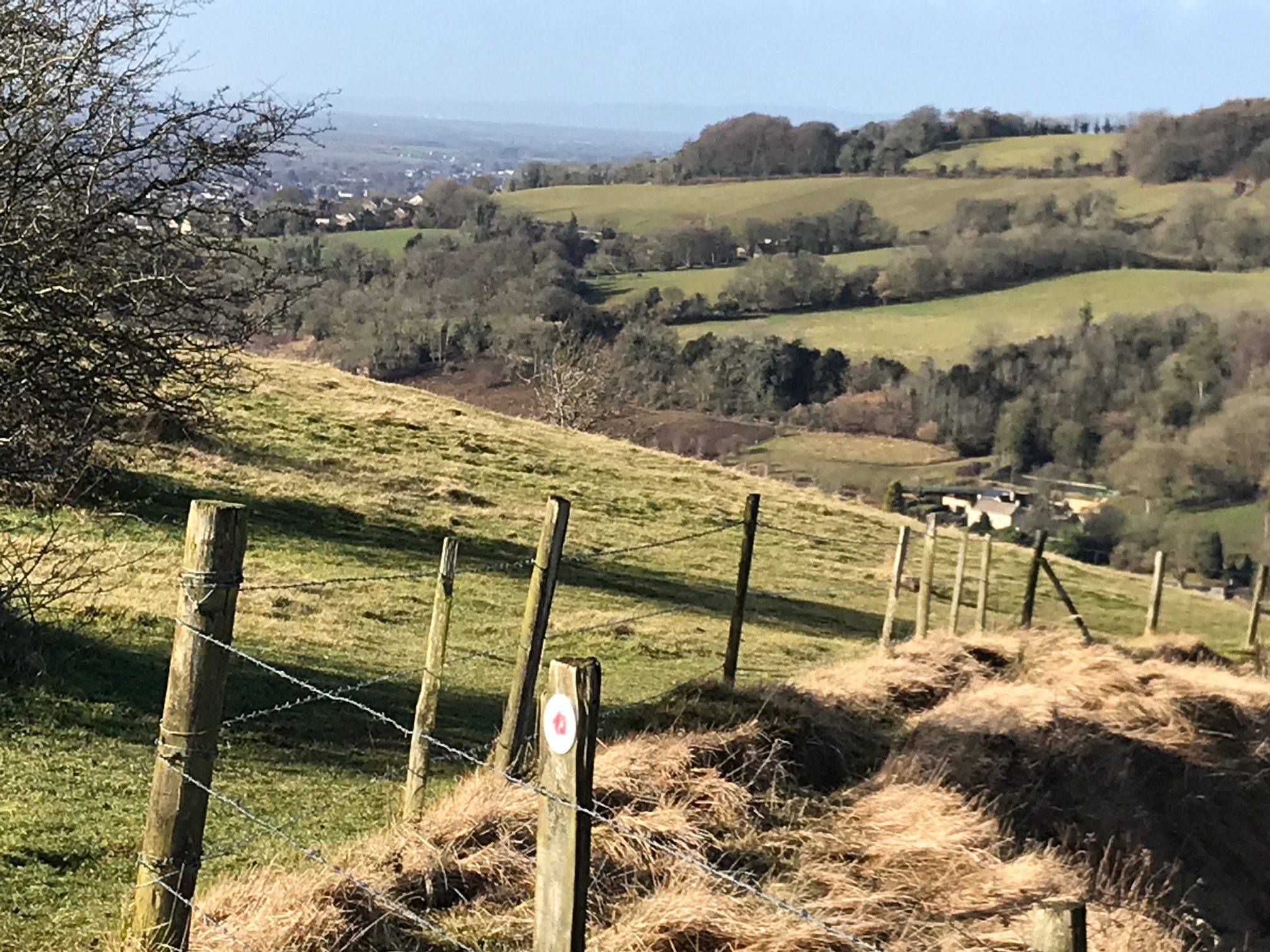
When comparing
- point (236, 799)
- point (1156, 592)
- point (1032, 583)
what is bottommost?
point (1156, 592)

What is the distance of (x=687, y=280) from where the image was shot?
130625 mm

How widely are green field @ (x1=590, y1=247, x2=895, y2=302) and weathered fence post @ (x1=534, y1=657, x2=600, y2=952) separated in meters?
115

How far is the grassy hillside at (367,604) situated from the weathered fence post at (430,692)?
71 cm

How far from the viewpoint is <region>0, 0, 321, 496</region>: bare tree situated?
1191 centimetres

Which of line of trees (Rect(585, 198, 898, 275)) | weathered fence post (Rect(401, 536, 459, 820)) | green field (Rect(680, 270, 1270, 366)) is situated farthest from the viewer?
line of trees (Rect(585, 198, 898, 275))

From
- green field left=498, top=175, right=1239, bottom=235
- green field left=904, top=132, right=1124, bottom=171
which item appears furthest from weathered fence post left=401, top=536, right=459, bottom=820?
green field left=904, top=132, right=1124, bottom=171

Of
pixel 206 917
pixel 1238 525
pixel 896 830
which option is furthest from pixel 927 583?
pixel 1238 525

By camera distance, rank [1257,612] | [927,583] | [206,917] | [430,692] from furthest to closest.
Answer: [1257,612], [927,583], [430,692], [206,917]

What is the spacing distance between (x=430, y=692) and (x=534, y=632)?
0.80m

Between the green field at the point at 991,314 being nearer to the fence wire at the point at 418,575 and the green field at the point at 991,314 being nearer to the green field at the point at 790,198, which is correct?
the green field at the point at 790,198

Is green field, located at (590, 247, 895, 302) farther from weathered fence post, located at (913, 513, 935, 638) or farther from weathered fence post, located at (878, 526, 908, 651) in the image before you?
weathered fence post, located at (913, 513, 935, 638)

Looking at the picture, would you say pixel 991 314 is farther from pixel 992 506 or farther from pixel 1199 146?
Answer: pixel 1199 146

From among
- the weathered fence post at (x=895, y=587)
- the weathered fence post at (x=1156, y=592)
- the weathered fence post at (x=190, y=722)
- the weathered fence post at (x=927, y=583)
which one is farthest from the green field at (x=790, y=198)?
the weathered fence post at (x=190, y=722)

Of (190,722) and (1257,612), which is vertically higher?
(190,722)
